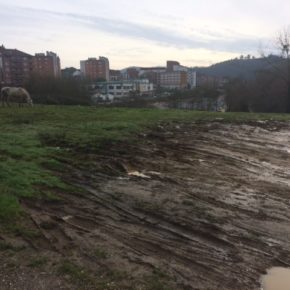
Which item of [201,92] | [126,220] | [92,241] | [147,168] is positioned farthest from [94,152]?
[201,92]

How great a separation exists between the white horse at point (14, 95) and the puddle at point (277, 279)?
19.3 m

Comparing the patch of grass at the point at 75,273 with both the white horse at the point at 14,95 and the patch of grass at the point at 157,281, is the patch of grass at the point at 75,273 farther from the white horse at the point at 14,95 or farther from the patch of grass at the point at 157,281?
the white horse at the point at 14,95

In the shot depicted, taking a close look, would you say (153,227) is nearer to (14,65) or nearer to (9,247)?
(9,247)

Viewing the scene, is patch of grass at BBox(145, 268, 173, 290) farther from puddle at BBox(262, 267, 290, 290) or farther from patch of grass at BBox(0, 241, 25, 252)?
patch of grass at BBox(0, 241, 25, 252)

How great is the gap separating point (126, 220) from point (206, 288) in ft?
6.39

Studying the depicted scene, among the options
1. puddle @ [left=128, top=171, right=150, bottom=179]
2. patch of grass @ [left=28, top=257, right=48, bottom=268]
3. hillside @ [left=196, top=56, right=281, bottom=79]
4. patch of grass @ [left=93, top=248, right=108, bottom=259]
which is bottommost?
puddle @ [left=128, top=171, right=150, bottom=179]

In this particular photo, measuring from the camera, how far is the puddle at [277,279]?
453cm

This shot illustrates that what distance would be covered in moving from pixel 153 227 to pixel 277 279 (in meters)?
1.81

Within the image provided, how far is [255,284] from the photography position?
442 cm

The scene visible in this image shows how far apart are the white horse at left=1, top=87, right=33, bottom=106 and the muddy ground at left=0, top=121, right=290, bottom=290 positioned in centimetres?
1311

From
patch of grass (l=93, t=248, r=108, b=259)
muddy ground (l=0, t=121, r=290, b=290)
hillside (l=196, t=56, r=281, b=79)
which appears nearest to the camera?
muddy ground (l=0, t=121, r=290, b=290)

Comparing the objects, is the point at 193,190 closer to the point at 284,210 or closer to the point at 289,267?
the point at 284,210

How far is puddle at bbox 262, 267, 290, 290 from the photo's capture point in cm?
453

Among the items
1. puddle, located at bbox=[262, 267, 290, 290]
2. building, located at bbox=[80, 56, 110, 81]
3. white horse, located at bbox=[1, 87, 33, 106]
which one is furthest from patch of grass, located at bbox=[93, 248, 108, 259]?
Result: building, located at bbox=[80, 56, 110, 81]
